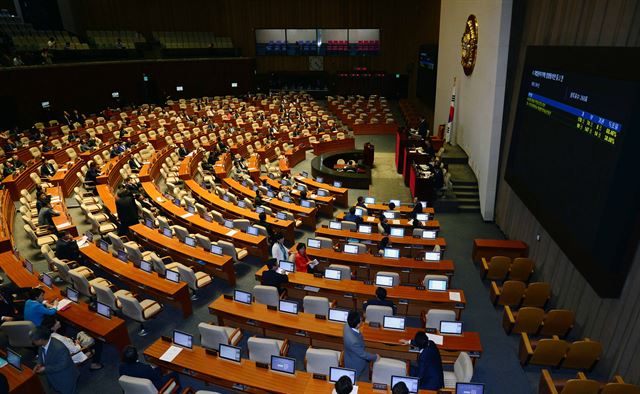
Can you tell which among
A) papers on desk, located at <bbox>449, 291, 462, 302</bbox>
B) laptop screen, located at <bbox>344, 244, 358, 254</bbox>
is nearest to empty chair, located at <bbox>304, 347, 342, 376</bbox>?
papers on desk, located at <bbox>449, 291, 462, 302</bbox>

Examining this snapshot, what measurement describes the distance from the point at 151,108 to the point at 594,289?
2880cm

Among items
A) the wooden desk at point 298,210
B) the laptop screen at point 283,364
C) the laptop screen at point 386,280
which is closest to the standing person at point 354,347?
the laptop screen at point 283,364

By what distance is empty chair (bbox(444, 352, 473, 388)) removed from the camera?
19.3 feet

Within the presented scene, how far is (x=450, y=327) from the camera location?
6.94 meters

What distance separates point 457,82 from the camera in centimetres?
1828

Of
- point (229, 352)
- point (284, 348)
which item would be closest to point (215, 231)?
point (284, 348)

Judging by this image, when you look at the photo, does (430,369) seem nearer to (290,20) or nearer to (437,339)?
(437,339)

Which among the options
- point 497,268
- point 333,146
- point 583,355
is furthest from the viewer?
point 333,146

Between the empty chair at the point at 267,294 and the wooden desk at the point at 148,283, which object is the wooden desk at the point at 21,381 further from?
the empty chair at the point at 267,294

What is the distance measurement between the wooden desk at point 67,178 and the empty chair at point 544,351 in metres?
15.2

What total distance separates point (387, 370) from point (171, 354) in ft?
11.3

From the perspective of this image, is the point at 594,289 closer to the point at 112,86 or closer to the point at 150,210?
the point at 150,210

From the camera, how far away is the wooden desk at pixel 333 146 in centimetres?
2228

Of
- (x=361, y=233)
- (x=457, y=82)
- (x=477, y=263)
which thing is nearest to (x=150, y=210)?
(x=361, y=233)
